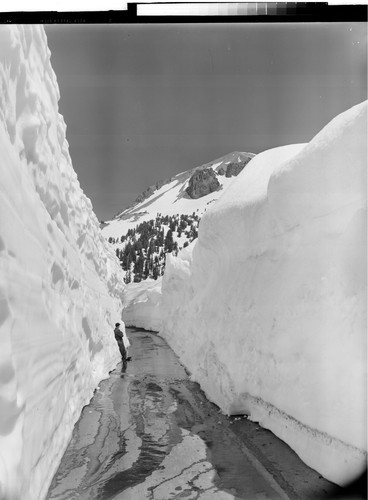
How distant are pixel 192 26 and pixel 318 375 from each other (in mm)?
2819

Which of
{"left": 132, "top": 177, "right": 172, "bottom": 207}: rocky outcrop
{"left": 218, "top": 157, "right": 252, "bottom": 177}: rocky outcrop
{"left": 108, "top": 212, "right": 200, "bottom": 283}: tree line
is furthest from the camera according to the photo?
{"left": 108, "top": 212, "right": 200, "bottom": 283}: tree line

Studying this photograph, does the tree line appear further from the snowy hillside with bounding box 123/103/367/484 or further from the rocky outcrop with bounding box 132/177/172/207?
the rocky outcrop with bounding box 132/177/172/207

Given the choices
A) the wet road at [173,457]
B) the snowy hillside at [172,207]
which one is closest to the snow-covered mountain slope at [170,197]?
the snowy hillside at [172,207]

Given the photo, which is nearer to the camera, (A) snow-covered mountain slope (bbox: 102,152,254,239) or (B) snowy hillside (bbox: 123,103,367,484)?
(B) snowy hillside (bbox: 123,103,367,484)

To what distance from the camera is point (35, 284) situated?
11.1ft

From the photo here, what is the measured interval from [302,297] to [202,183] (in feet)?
5.10

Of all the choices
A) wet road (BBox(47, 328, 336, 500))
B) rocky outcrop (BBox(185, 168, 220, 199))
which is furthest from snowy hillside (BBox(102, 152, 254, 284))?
wet road (BBox(47, 328, 336, 500))

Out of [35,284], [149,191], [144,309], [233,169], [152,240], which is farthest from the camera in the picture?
[144,309]

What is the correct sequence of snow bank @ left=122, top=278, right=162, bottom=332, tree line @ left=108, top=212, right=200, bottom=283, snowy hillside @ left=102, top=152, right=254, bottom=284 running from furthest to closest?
snow bank @ left=122, top=278, right=162, bottom=332, tree line @ left=108, top=212, right=200, bottom=283, snowy hillside @ left=102, top=152, right=254, bottom=284

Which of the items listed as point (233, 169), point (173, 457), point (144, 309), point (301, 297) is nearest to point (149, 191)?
point (233, 169)

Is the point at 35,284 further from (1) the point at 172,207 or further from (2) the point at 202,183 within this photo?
(2) the point at 202,183

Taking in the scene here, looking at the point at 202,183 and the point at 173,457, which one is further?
the point at 202,183

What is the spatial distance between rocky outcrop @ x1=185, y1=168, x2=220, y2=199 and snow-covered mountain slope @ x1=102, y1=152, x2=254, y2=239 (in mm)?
41

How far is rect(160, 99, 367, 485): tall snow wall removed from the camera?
2.97 metres
